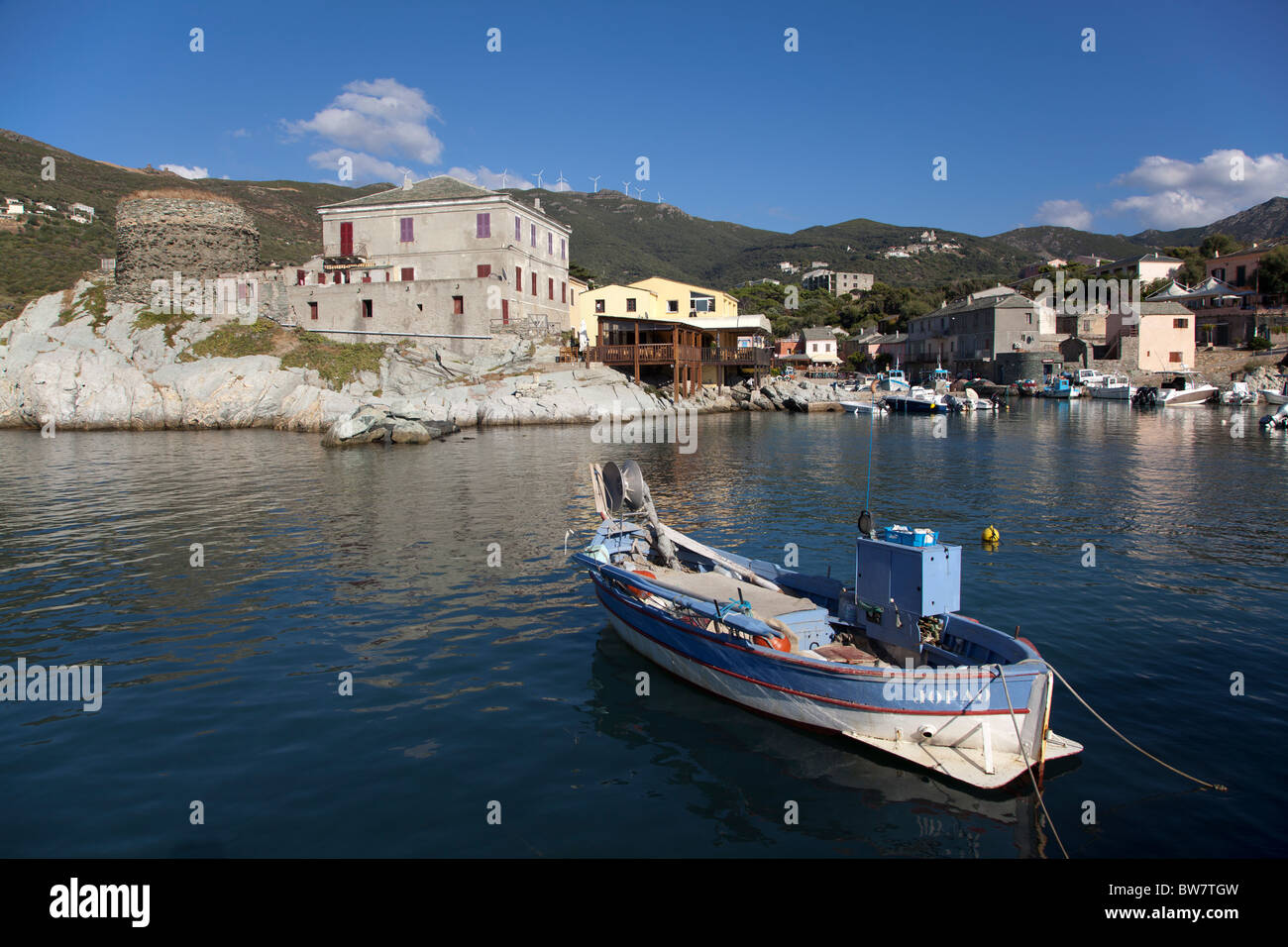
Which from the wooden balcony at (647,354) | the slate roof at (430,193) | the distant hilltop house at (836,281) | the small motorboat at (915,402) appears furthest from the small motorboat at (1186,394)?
the distant hilltop house at (836,281)

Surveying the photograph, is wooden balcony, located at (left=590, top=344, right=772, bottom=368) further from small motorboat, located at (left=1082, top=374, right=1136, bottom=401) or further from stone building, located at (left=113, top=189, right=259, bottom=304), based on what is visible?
small motorboat, located at (left=1082, top=374, right=1136, bottom=401)

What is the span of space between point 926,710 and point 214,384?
53.2 meters

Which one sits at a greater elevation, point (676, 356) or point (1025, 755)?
point (676, 356)

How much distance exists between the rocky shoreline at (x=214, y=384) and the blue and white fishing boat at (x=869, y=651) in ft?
120

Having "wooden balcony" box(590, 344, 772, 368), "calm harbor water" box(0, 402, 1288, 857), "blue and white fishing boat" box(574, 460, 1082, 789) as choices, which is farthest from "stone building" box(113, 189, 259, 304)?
"blue and white fishing boat" box(574, 460, 1082, 789)

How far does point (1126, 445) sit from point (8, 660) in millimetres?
44837

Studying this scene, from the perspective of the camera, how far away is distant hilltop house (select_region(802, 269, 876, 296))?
174 m

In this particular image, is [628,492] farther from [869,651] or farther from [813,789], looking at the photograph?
[813,789]

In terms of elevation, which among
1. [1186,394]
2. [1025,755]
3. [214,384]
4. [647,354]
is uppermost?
[647,354]

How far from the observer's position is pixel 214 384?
50656 millimetres

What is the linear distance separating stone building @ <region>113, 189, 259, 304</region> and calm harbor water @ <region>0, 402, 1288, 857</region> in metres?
37.0

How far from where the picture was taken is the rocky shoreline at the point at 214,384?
4988cm

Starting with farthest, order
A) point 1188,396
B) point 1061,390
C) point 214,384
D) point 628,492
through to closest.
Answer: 1. point 1061,390
2. point 1188,396
3. point 214,384
4. point 628,492

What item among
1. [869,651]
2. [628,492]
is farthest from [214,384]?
[869,651]
